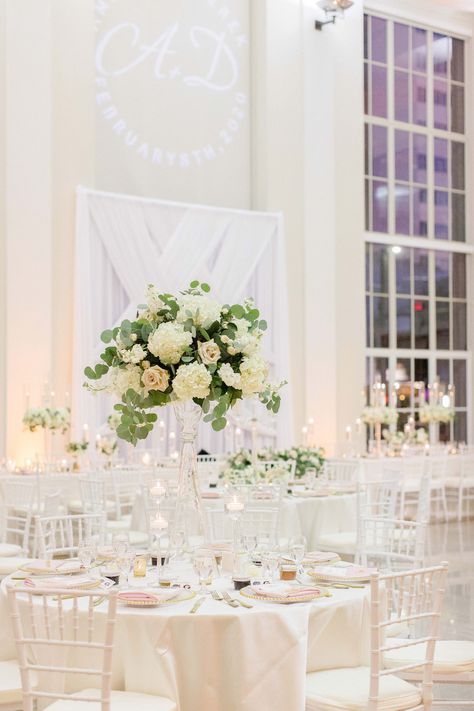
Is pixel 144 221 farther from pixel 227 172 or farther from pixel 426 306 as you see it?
pixel 426 306

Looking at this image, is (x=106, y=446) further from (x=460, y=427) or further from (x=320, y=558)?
(x=460, y=427)

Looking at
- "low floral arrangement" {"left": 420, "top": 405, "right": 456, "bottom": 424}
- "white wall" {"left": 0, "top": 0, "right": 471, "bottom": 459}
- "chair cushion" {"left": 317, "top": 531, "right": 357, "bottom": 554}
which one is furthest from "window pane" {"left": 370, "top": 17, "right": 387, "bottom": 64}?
"chair cushion" {"left": 317, "top": 531, "right": 357, "bottom": 554}

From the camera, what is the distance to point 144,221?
39.9 feet

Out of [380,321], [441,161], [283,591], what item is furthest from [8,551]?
[441,161]

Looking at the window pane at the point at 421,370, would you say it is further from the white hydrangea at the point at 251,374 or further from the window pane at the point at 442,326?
the white hydrangea at the point at 251,374

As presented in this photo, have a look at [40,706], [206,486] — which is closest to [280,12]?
[206,486]

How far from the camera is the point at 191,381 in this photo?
4.19 m

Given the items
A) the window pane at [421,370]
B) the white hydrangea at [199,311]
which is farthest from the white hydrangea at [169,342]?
the window pane at [421,370]

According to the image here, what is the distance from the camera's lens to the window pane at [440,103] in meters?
15.2

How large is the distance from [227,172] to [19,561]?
790 centimetres

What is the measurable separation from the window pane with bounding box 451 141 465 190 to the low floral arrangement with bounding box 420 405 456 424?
374cm

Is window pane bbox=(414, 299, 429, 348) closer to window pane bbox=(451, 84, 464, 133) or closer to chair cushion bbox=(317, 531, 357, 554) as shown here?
window pane bbox=(451, 84, 464, 133)

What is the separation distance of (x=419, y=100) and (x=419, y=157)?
0.85 meters

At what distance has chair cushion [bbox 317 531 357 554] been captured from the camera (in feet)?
25.0
